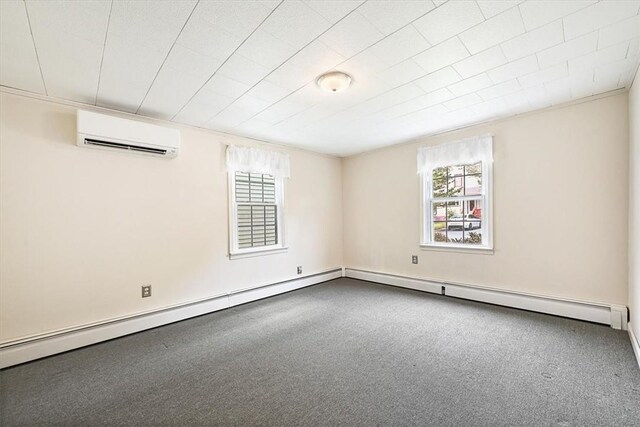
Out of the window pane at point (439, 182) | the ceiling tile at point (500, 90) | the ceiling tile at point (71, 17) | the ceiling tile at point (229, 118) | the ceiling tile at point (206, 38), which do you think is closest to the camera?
the ceiling tile at point (71, 17)

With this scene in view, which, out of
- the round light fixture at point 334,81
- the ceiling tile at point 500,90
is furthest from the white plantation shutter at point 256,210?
the ceiling tile at point 500,90

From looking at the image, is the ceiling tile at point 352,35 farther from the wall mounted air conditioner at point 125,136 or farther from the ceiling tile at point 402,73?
the wall mounted air conditioner at point 125,136

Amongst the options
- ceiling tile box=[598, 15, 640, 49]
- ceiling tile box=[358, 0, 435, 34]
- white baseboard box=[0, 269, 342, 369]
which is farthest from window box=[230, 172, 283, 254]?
ceiling tile box=[598, 15, 640, 49]

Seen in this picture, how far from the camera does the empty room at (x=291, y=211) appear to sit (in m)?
1.70

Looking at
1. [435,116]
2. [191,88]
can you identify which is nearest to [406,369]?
[435,116]

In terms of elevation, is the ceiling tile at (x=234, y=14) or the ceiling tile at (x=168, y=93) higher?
the ceiling tile at (x=234, y=14)

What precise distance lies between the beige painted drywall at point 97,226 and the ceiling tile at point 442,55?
261 centimetres

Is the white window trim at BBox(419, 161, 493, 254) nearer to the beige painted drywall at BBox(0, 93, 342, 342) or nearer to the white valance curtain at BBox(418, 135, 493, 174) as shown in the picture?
the white valance curtain at BBox(418, 135, 493, 174)

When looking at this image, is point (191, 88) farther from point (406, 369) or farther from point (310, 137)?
point (406, 369)

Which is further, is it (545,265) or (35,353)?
(545,265)

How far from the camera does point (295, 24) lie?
65.2 inches

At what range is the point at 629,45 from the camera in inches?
76.0

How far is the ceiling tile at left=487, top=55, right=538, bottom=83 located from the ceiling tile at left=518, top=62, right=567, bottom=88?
0.32 feet

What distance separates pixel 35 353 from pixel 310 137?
3.58m
